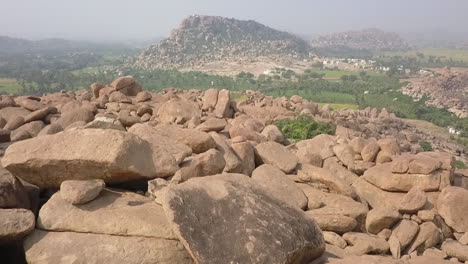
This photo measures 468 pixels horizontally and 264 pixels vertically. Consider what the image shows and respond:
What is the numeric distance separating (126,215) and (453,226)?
8.44 metres

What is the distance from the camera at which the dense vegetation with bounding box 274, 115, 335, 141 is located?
67.7 feet

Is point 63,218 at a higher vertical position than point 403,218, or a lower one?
higher

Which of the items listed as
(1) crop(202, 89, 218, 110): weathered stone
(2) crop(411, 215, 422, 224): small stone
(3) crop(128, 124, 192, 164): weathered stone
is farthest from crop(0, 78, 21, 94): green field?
(2) crop(411, 215, 422, 224): small stone

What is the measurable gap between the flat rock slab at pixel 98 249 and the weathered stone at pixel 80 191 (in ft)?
1.89

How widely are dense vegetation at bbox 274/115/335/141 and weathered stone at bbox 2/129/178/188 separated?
14207 mm

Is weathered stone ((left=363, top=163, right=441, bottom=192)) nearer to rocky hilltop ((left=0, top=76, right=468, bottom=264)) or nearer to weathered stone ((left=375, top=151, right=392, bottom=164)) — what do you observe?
rocky hilltop ((left=0, top=76, right=468, bottom=264))

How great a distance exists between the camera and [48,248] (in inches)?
227

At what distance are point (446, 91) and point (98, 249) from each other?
9616 centimetres

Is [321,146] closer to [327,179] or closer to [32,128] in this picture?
[327,179]

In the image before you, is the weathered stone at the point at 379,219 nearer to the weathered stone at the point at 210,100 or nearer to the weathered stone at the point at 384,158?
the weathered stone at the point at 384,158

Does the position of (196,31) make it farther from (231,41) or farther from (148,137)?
(148,137)

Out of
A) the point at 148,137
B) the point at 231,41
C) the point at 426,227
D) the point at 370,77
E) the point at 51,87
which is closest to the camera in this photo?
the point at 148,137

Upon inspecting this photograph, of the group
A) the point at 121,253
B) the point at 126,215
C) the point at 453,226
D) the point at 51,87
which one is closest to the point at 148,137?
the point at 126,215

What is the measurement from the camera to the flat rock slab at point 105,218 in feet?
20.2
